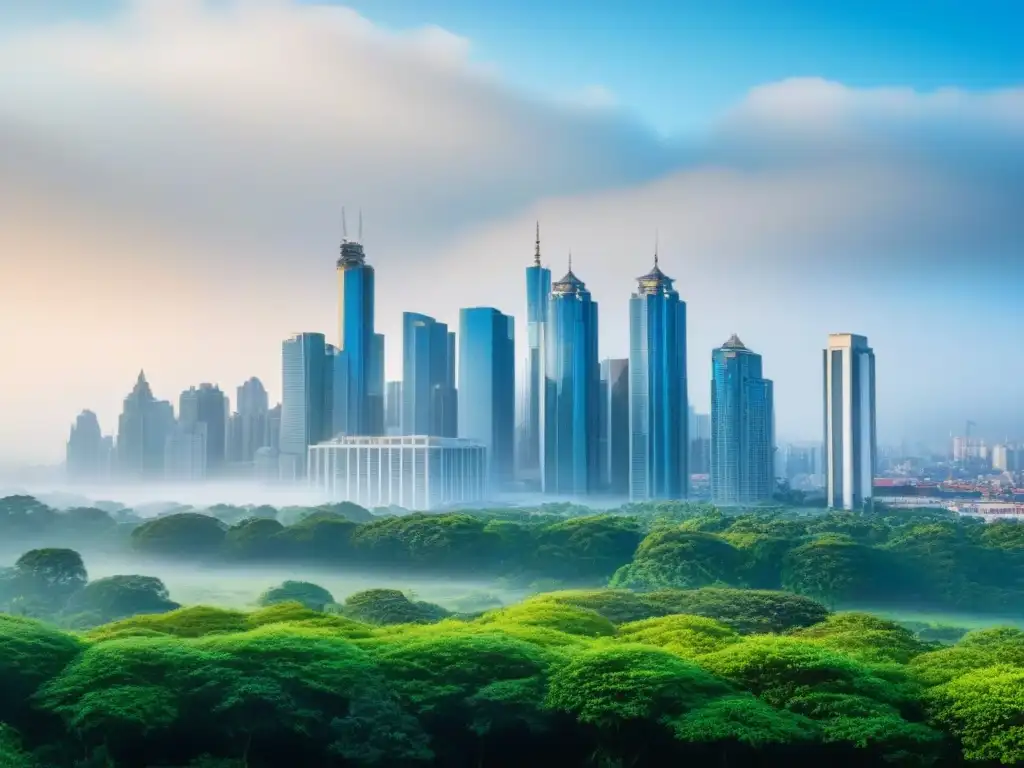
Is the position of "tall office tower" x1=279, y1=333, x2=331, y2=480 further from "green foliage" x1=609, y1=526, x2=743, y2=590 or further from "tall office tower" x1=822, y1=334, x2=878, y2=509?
"green foliage" x1=609, y1=526, x2=743, y2=590

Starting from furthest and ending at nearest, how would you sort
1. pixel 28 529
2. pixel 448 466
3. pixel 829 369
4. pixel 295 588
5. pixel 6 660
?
1. pixel 448 466
2. pixel 829 369
3. pixel 28 529
4. pixel 295 588
5. pixel 6 660

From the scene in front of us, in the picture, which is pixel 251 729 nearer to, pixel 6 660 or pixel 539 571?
pixel 6 660

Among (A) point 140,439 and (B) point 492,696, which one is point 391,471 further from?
(B) point 492,696

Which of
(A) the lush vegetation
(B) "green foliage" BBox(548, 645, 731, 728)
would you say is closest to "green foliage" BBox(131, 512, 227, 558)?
(A) the lush vegetation

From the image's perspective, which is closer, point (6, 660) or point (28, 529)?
point (6, 660)

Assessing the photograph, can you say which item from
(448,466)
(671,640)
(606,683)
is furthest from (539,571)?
(448,466)
